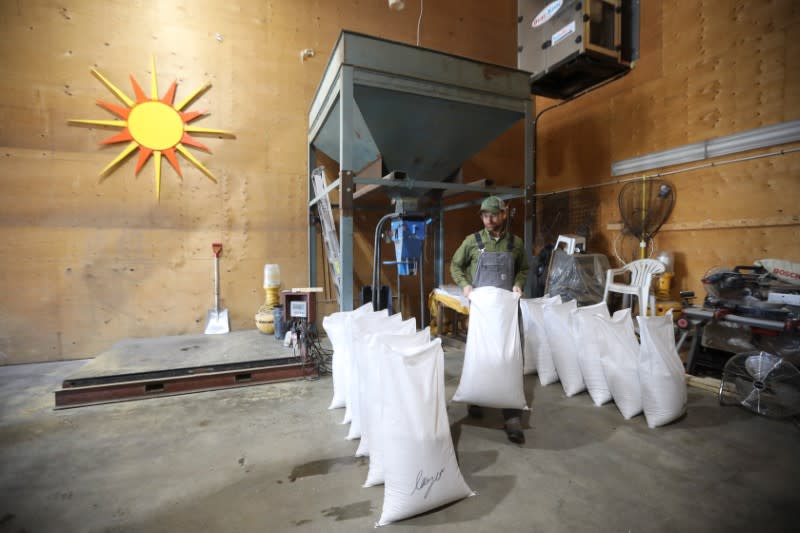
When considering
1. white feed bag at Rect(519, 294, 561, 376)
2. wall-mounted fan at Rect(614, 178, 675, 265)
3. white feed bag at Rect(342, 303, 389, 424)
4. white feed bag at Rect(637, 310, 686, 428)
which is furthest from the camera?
wall-mounted fan at Rect(614, 178, 675, 265)

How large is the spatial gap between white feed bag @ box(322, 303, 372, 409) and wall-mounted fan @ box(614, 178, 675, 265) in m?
3.06

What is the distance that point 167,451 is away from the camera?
1778 mm

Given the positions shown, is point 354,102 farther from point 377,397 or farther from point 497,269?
point 377,397

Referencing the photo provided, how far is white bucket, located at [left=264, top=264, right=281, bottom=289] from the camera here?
365cm

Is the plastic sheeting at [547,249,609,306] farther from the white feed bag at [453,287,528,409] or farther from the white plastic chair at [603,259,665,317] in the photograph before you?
the white feed bag at [453,287,528,409]

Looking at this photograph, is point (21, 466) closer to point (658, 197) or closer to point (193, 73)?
point (193, 73)

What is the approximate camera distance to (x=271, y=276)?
366cm

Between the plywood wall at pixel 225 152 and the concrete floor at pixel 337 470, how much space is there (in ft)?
4.16

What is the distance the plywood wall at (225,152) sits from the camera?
3.06 metres

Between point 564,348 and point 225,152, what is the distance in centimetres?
358

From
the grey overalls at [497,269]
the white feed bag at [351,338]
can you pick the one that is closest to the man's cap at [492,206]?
the grey overalls at [497,269]

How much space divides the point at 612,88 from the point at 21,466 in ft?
18.3

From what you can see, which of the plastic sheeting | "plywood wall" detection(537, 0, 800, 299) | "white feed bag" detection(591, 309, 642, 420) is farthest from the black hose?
"plywood wall" detection(537, 0, 800, 299)

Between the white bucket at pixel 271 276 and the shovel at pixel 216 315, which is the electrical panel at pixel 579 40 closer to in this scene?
the white bucket at pixel 271 276
